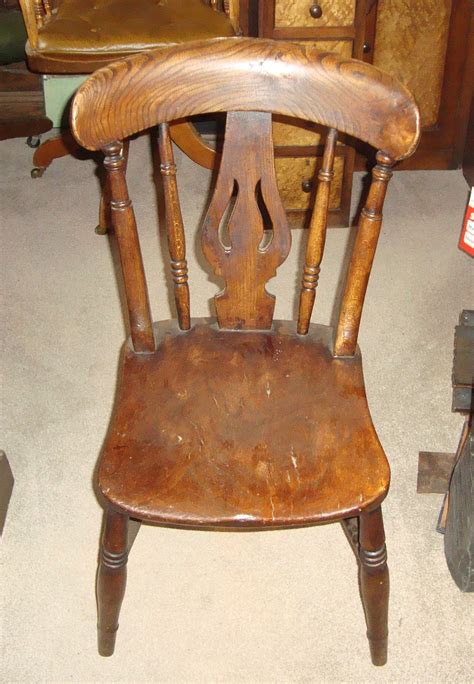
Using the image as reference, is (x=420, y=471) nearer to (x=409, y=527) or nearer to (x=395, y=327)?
(x=409, y=527)

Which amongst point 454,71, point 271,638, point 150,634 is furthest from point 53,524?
point 454,71

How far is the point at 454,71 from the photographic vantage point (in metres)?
2.48

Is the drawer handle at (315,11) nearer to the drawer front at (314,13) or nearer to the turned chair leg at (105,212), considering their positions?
the drawer front at (314,13)

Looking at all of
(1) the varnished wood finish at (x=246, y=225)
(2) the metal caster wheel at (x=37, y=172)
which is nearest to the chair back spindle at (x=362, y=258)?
(1) the varnished wood finish at (x=246, y=225)

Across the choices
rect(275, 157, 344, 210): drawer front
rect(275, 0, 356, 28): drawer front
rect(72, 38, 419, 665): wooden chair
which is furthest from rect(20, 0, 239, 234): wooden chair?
rect(72, 38, 419, 665): wooden chair

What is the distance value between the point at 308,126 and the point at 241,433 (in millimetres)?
1199

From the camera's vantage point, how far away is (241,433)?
1221mm

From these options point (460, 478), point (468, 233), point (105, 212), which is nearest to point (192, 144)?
point (105, 212)

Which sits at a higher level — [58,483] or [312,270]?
[312,270]

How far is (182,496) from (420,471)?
744 mm

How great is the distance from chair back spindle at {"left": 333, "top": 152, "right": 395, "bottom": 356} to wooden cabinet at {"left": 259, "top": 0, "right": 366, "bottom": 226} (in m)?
0.88

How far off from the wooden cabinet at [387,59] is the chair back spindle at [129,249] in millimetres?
969

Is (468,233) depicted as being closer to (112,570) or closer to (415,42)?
(415,42)

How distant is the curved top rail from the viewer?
3.62 feet
